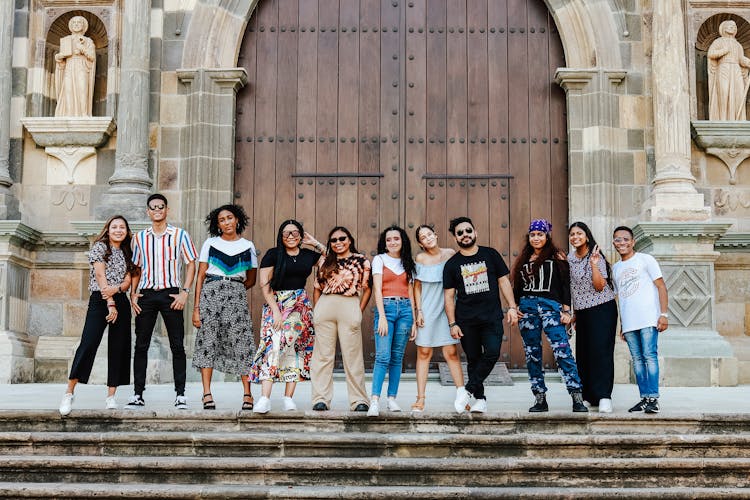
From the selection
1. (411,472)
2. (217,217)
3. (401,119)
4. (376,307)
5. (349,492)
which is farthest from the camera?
(401,119)

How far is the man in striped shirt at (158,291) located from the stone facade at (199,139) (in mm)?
2890

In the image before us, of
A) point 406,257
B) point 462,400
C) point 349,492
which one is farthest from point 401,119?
point 349,492

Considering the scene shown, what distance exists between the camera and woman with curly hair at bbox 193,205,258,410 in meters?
7.23

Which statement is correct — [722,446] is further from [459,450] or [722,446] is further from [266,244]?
[266,244]

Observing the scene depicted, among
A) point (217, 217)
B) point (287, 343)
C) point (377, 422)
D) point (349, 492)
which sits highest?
point (217, 217)

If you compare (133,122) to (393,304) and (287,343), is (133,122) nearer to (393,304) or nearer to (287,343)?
(287,343)

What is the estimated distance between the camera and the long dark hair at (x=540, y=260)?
7.19 metres

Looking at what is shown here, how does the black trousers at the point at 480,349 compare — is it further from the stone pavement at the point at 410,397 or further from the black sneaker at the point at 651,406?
the black sneaker at the point at 651,406

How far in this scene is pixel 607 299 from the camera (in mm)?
7289

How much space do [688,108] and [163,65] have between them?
595 cm

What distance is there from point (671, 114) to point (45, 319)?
725 cm

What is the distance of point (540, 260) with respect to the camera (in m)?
7.19

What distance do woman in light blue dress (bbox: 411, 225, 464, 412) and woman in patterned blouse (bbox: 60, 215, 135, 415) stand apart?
7.24 ft

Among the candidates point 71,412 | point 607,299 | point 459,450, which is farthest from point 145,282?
point 607,299
